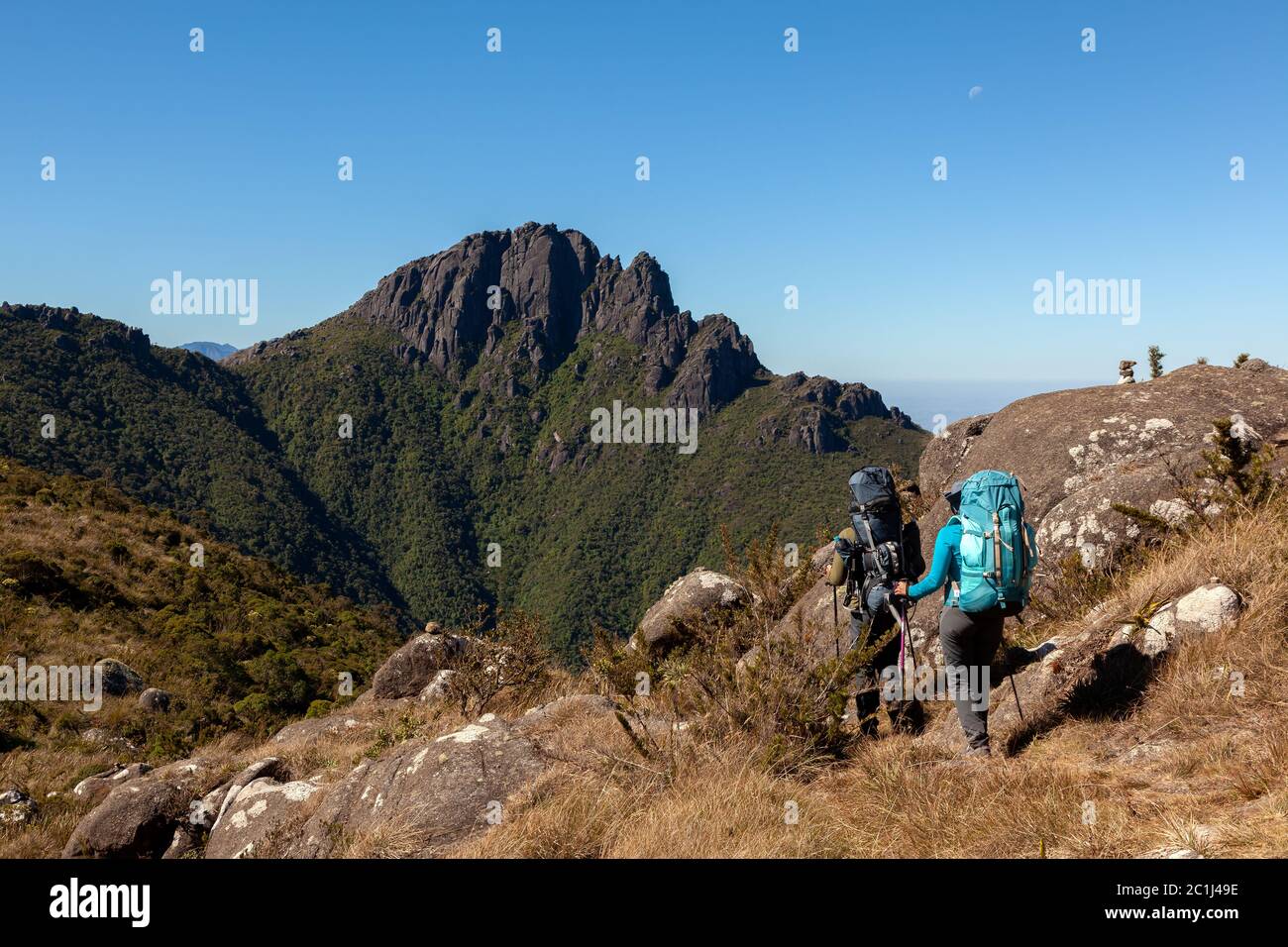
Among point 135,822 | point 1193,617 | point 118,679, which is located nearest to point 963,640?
point 1193,617

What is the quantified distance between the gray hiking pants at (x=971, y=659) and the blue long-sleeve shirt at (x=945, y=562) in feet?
0.79

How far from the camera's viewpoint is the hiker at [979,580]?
172 inches

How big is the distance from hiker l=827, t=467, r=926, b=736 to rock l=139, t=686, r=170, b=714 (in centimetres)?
1701

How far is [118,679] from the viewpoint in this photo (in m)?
16.2

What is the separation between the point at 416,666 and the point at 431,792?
825 centimetres

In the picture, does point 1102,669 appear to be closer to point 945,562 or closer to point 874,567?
point 945,562

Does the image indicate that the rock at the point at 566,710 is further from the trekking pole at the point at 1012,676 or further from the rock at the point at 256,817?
the trekking pole at the point at 1012,676

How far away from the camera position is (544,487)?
142375 millimetres

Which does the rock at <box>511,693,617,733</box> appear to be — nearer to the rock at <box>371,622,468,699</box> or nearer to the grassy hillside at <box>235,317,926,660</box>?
the rock at <box>371,622,468,699</box>

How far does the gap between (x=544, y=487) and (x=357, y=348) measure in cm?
6372

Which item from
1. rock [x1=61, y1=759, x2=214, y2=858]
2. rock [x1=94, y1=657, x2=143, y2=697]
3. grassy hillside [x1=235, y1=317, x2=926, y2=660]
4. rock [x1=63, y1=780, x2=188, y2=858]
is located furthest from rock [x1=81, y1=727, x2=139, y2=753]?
grassy hillside [x1=235, y1=317, x2=926, y2=660]

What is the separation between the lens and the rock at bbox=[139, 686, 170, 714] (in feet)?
51.2

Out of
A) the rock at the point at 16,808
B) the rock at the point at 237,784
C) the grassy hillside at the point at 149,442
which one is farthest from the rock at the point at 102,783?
the grassy hillside at the point at 149,442
